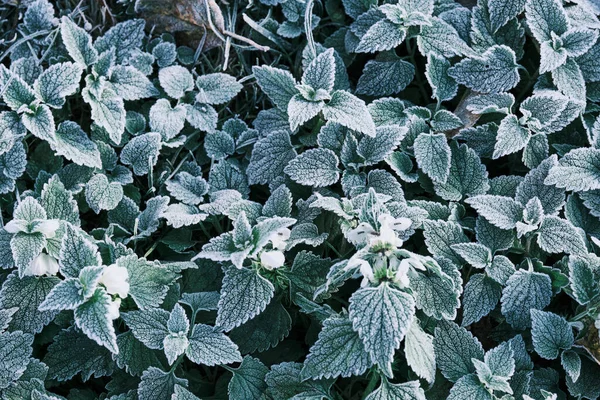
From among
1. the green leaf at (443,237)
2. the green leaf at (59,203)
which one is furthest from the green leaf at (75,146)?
the green leaf at (443,237)

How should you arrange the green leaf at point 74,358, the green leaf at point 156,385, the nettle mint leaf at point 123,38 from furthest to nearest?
the nettle mint leaf at point 123,38 < the green leaf at point 74,358 < the green leaf at point 156,385

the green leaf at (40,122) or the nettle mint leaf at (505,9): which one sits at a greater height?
the nettle mint leaf at (505,9)

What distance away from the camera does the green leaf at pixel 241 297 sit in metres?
1.75

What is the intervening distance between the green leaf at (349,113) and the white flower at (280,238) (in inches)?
14.7

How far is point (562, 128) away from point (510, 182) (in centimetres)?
26

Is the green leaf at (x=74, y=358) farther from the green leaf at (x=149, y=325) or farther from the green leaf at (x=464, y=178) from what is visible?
the green leaf at (x=464, y=178)

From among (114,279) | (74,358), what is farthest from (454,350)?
(74,358)

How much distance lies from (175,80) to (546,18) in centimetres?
118

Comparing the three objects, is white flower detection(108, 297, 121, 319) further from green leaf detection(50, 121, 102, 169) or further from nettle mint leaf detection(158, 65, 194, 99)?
nettle mint leaf detection(158, 65, 194, 99)

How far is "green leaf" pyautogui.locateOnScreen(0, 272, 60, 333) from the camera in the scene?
5.92ft

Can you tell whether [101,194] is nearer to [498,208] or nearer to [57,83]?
[57,83]

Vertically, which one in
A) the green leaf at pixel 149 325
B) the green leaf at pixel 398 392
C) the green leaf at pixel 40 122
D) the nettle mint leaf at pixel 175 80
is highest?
the green leaf at pixel 40 122

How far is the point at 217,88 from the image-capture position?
2367mm

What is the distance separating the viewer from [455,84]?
2.24 m
